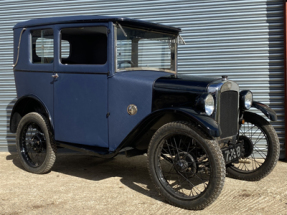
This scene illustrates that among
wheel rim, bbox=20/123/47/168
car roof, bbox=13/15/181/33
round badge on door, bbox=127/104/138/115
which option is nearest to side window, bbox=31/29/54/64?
car roof, bbox=13/15/181/33

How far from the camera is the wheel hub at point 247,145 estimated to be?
440 cm

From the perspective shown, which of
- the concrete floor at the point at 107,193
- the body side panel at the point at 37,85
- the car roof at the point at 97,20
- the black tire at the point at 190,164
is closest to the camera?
the black tire at the point at 190,164

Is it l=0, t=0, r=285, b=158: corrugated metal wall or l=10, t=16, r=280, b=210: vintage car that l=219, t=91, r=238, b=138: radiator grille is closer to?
l=10, t=16, r=280, b=210: vintage car

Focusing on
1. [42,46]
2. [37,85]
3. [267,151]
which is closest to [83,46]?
[42,46]

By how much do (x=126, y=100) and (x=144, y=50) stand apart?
0.80 m

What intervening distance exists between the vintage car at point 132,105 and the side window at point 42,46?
0.01 metres

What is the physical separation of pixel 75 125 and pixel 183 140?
52.8 inches

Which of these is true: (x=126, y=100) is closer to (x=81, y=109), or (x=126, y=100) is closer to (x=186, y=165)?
(x=81, y=109)

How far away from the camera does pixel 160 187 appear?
3715 mm

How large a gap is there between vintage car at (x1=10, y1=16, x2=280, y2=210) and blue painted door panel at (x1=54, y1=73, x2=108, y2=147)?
1 cm

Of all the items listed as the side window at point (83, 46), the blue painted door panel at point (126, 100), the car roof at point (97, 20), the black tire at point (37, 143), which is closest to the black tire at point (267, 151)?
the blue painted door panel at point (126, 100)

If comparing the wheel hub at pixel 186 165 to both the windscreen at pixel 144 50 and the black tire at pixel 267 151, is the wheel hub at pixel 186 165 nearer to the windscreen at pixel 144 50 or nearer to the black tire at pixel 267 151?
the black tire at pixel 267 151

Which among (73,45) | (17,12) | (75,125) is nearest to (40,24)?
(73,45)

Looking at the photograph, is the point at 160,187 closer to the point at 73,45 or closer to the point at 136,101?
the point at 136,101
